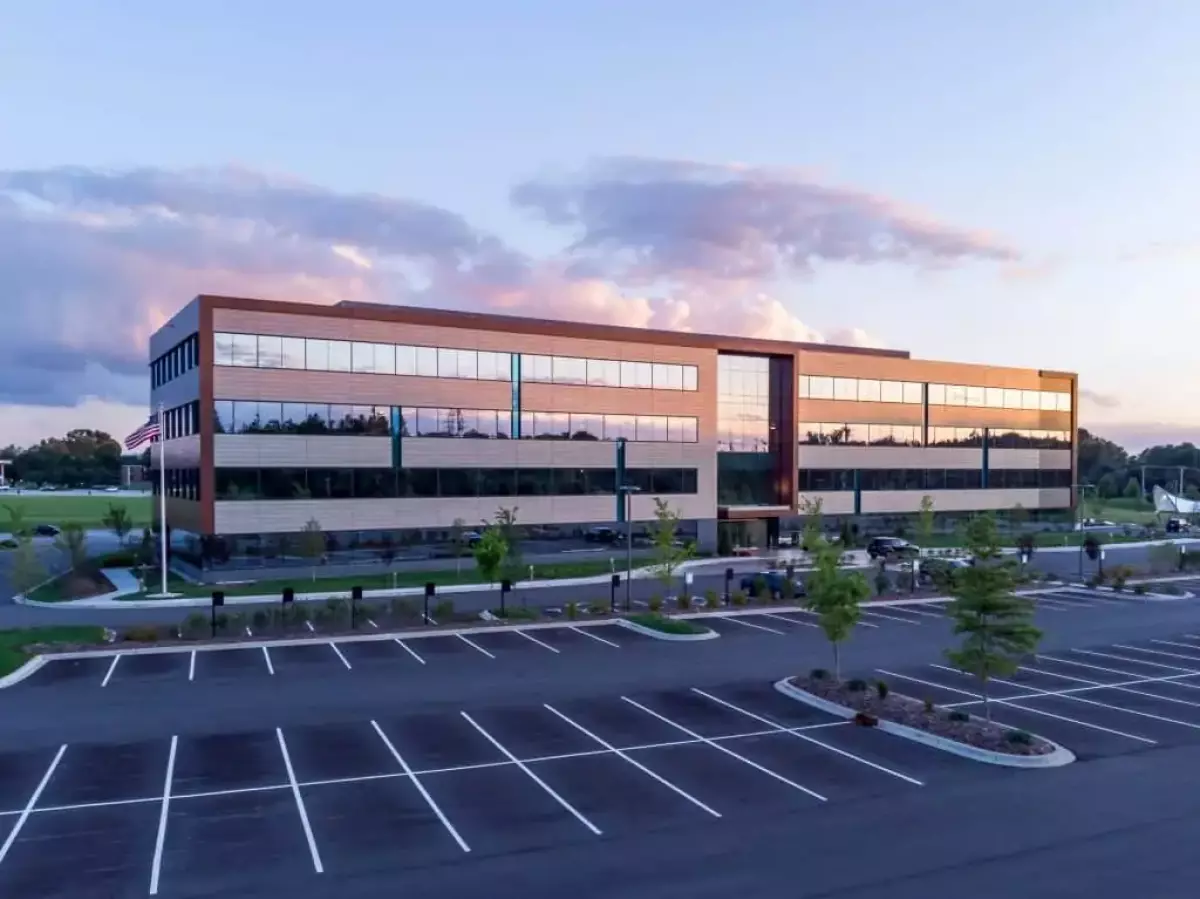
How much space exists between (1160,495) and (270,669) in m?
93.1

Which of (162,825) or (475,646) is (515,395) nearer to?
(475,646)

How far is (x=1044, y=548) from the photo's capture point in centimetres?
6234

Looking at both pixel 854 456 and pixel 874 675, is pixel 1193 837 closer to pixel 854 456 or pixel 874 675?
pixel 874 675

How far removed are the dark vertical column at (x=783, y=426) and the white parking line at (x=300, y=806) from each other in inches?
1818

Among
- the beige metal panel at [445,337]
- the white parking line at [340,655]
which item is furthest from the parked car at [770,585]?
the beige metal panel at [445,337]

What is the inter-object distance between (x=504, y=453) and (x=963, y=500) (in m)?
36.8

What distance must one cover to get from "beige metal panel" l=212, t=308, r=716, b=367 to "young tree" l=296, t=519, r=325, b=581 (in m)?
8.84

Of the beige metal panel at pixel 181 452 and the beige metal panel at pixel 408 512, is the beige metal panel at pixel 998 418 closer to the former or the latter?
the beige metal panel at pixel 408 512

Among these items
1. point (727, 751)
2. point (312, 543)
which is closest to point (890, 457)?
point (312, 543)

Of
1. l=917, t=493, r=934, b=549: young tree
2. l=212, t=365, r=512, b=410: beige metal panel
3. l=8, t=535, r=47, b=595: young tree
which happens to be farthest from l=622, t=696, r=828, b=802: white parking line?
l=917, t=493, r=934, b=549: young tree

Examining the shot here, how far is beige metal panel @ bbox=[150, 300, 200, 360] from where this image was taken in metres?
43.6

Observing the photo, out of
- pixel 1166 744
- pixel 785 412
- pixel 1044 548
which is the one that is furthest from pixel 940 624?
pixel 1044 548

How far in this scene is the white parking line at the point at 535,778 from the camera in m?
14.0

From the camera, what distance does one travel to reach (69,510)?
106875 millimetres
